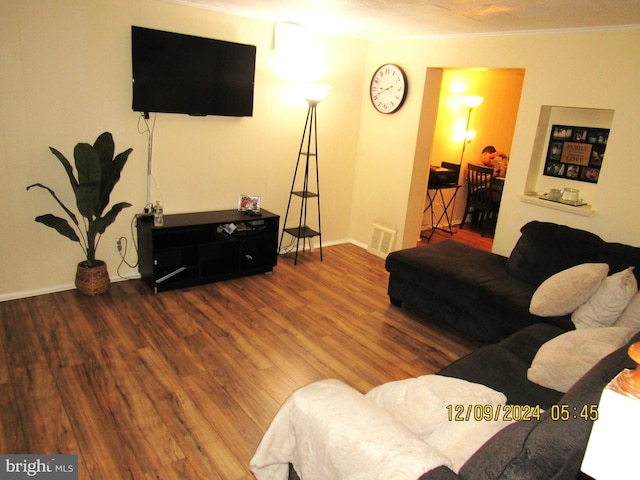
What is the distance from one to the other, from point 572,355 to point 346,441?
131 centimetres

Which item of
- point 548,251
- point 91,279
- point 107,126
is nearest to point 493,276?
point 548,251

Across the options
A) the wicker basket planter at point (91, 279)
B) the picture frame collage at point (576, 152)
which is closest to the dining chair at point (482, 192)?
the picture frame collage at point (576, 152)

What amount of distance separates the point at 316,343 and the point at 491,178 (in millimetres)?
3895

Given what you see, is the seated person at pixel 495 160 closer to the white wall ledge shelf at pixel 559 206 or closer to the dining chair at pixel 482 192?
the dining chair at pixel 482 192

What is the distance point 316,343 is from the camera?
3.34 m

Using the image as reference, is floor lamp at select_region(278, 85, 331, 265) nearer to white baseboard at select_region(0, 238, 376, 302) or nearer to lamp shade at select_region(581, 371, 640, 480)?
white baseboard at select_region(0, 238, 376, 302)

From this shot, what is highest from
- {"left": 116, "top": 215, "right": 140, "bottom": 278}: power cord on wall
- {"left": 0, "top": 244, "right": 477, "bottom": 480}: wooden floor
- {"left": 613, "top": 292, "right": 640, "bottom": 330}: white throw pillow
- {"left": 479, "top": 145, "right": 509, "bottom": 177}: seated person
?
{"left": 479, "top": 145, "right": 509, "bottom": 177}: seated person

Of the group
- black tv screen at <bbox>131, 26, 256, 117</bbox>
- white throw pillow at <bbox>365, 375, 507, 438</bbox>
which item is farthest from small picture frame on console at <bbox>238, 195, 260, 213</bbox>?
white throw pillow at <bbox>365, 375, 507, 438</bbox>

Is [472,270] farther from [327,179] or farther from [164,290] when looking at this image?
[164,290]

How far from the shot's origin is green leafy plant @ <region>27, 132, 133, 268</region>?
329 centimetres

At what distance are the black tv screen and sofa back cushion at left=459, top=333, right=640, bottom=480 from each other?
11.5 feet

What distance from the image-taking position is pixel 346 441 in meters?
1.45

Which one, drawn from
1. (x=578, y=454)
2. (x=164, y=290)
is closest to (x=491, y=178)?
(x=164, y=290)

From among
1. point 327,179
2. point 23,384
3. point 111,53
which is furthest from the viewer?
point 327,179
